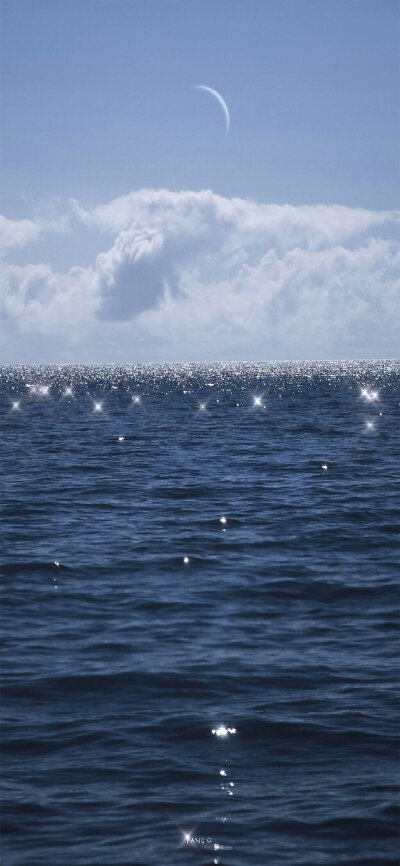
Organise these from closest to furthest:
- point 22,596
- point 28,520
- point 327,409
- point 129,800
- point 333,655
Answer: point 129,800 → point 333,655 → point 22,596 → point 28,520 → point 327,409

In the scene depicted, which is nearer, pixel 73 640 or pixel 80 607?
pixel 73 640

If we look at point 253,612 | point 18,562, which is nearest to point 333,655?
point 253,612

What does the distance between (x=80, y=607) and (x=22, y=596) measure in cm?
139

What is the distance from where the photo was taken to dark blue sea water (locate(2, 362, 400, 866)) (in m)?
7.62

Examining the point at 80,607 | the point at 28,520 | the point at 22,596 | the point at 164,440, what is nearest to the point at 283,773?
the point at 80,607

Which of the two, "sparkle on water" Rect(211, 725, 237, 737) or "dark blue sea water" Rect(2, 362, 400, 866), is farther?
"sparkle on water" Rect(211, 725, 237, 737)

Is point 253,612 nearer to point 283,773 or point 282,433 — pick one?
point 283,773

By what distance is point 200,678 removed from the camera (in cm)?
1123

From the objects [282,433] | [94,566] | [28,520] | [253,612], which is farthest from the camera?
[282,433]

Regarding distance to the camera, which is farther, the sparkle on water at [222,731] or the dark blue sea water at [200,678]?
the sparkle on water at [222,731]

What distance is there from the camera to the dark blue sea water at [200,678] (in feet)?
25.0

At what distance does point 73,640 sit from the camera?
12.9m

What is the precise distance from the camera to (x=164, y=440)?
46438mm

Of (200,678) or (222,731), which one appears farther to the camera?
(200,678)
